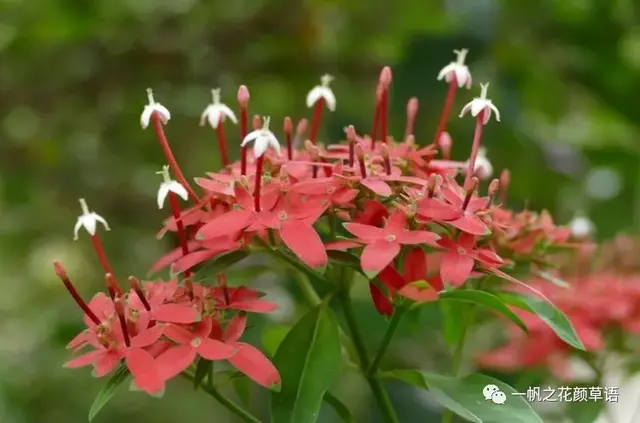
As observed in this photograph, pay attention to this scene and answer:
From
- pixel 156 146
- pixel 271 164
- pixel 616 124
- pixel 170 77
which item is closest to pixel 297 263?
pixel 271 164

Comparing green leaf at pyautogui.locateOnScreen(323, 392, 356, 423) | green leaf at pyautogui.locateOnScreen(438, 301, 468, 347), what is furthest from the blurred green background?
green leaf at pyautogui.locateOnScreen(323, 392, 356, 423)

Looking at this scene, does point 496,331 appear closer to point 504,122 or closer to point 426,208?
point 504,122

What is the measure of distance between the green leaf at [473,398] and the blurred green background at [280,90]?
445 millimetres

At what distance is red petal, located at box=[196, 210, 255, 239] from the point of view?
41 cm

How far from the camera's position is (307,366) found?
427 mm

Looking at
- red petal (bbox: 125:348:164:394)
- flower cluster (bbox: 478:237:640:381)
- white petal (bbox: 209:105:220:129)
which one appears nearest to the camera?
red petal (bbox: 125:348:164:394)

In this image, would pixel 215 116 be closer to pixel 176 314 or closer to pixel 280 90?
pixel 176 314

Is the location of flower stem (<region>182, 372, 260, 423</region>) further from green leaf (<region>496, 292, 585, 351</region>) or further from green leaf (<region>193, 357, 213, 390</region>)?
green leaf (<region>496, 292, 585, 351</region>)

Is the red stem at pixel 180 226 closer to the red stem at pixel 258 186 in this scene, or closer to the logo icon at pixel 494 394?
the red stem at pixel 258 186

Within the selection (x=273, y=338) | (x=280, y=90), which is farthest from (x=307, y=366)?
(x=280, y=90)

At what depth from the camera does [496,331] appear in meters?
1.02

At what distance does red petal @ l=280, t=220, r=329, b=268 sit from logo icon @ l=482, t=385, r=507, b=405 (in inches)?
4.6

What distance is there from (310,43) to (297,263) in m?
0.81

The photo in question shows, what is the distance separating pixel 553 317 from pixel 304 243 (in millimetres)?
161
